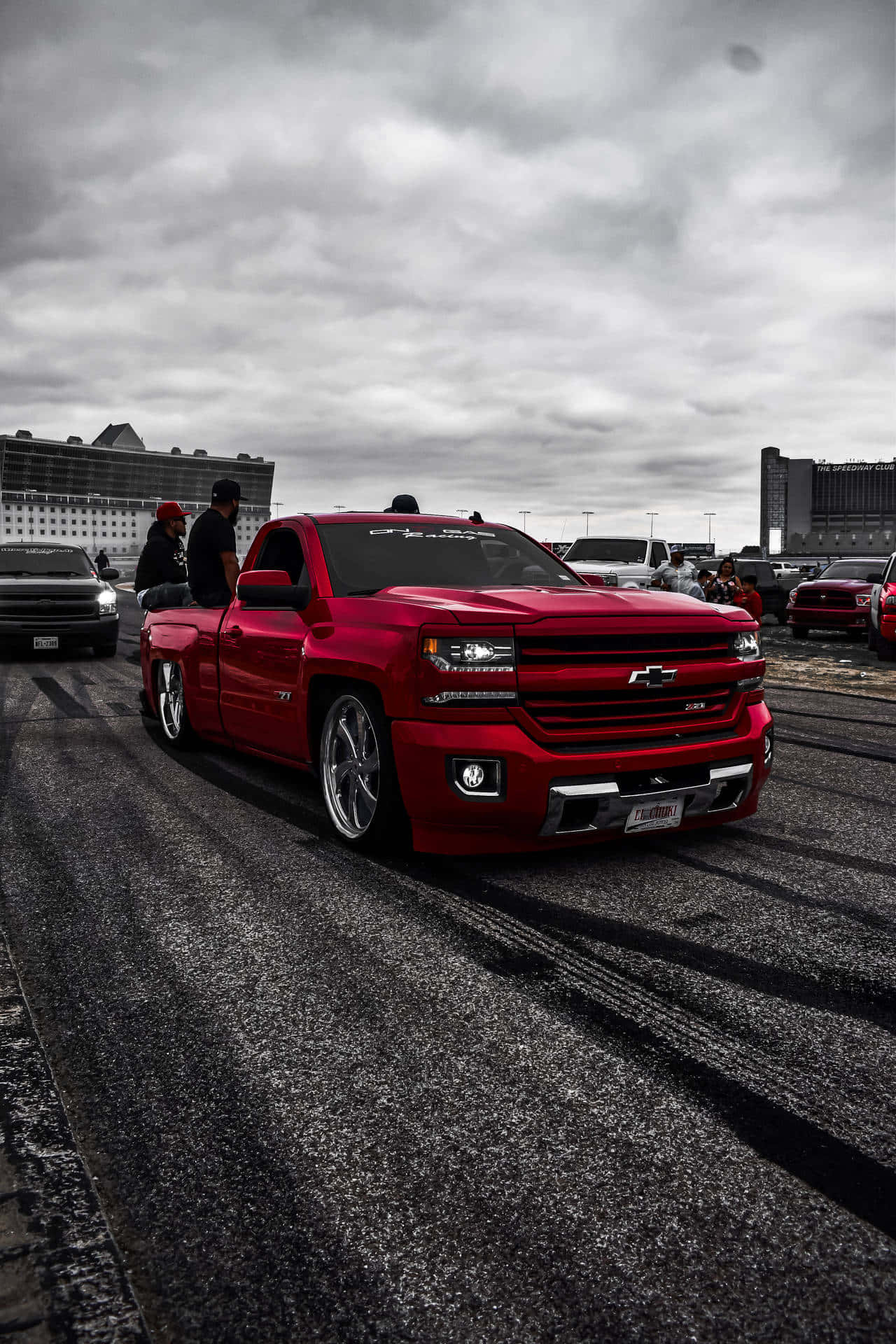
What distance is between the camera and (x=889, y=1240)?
1841mm

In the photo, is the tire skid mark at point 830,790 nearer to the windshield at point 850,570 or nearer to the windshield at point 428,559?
the windshield at point 428,559

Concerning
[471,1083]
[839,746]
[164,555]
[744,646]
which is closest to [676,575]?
[839,746]

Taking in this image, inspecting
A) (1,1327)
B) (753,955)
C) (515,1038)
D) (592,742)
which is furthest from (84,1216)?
(592,742)

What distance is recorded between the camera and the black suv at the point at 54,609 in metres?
13.5

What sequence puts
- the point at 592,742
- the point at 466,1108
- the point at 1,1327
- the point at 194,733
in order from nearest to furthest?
the point at 1,1327 → the point at 466,1108 → the point at 592,742 → the point at 194,733

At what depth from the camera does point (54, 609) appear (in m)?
13.7

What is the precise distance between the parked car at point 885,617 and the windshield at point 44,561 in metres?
11.9

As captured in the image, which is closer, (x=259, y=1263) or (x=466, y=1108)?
(x=259, y=1263)

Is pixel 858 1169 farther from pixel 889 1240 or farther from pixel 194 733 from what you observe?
pixel 194 733

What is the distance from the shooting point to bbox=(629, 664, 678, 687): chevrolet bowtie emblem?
4105mm

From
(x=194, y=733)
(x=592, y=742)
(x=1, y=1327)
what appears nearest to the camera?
(x=1, y=1327)

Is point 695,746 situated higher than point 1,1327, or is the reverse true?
point 695,746

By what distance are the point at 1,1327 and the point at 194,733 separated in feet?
18.0

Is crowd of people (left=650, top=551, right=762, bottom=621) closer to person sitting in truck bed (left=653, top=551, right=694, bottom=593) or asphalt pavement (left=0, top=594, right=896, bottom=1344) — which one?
person sitting in truck bed (left=653, top=551, right=694, bottom=593)
